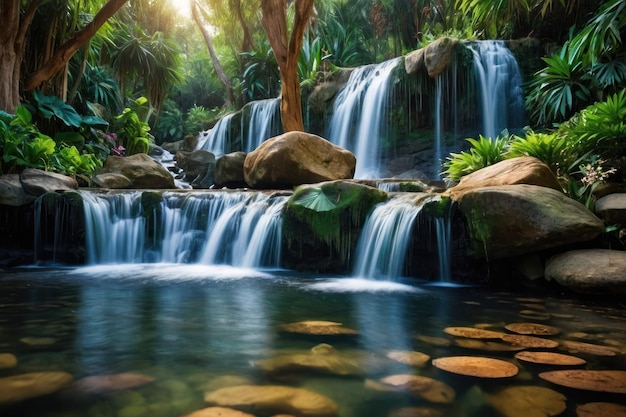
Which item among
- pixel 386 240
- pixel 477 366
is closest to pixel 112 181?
pixel 386 240

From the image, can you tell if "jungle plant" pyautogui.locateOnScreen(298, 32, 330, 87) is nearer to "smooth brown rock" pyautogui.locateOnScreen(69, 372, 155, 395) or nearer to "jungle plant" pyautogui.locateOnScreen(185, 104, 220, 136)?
"jungle plant" pyautogui.locateOnScreen(185, 104, 220, 136)

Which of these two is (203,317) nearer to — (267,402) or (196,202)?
(267,402)

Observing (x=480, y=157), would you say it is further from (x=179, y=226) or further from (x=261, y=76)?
(x=261, y=76)

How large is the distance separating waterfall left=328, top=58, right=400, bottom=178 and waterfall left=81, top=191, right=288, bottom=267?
18.5 feet

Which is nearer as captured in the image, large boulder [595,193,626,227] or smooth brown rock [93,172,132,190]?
large boulder [595,193,626,227]

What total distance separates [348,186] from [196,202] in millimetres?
2608

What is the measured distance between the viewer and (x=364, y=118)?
12477 millimetres

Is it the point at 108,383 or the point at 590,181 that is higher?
the point at 590,181

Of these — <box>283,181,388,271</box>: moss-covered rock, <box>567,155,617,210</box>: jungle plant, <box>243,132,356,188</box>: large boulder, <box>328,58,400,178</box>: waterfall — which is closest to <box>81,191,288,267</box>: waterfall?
<box>283,181,388,271</box>: moss-covered rock

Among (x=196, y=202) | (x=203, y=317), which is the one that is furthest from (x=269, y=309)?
(x=196, y=202)

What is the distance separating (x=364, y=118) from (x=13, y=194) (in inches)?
338

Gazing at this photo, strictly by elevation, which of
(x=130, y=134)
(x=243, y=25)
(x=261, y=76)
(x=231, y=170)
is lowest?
(x=231, y=170)

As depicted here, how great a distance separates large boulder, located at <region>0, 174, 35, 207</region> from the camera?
6.72 meters

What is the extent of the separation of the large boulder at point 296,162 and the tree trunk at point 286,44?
259 centimetres
